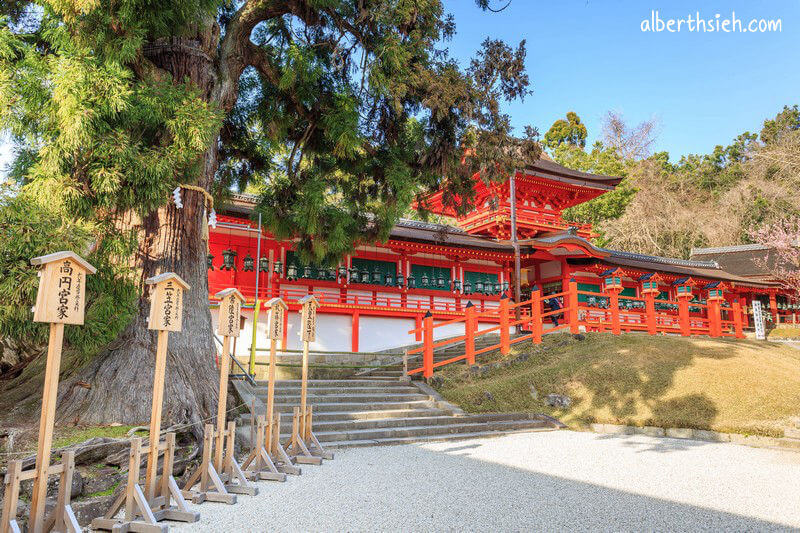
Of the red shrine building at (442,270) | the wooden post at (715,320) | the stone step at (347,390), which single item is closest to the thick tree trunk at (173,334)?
the stone step at (347,390)

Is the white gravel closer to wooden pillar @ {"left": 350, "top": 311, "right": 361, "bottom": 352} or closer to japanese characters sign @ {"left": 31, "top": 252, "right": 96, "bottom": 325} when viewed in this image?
japanese characters sign @ {"left": 31, "top": 252, "right": 96, "bottom": 325}

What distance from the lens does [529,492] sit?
16.1ft

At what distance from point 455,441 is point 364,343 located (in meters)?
6.36

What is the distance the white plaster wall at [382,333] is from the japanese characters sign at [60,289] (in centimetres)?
1053

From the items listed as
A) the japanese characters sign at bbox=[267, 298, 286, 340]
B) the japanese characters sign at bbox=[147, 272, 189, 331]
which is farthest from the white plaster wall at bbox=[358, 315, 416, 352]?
the japanese characters sign at bbox=[147, 272, 189, 331]

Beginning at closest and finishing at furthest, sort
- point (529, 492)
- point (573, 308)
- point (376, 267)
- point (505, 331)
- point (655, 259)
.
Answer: point (529, 492), point (505, 331), point (573, 308), point (376, 267), point (655, 259)

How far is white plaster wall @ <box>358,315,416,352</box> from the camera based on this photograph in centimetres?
1402

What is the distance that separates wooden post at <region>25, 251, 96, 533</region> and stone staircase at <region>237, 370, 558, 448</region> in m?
3.46

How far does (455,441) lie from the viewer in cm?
791

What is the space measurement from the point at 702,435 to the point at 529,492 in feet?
15.6

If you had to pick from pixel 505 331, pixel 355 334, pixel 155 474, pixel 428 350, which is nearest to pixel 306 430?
pixel 155 474

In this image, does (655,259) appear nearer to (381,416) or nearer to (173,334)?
(381,416)

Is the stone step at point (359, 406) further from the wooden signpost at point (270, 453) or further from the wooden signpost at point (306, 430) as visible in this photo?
the wooden signpost at point (270, 453)

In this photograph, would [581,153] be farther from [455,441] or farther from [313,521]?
[313,521]
